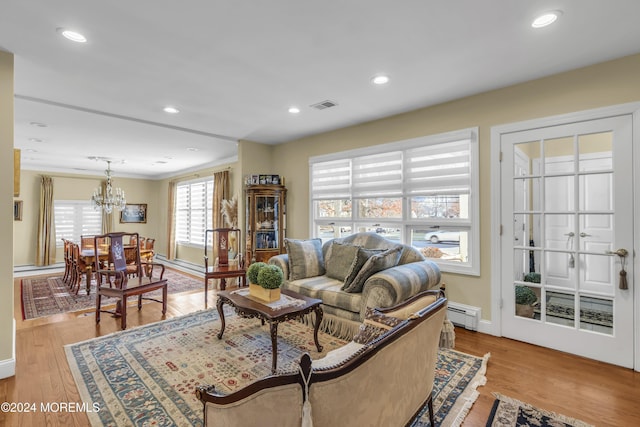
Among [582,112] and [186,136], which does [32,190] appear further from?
[582,112]

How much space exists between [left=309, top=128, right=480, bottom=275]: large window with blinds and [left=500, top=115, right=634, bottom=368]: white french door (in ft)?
1.23

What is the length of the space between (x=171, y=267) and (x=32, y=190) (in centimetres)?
387

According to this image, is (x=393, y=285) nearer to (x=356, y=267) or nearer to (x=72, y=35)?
(x=356, y=267)

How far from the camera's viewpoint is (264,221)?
511 cm

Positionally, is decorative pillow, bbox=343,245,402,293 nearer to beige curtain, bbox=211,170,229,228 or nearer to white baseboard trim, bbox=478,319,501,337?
white baseboard trim, bbox=478,319,501,337

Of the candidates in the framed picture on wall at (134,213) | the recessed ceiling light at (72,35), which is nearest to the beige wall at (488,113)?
the recessed ceiling light at (72,35)

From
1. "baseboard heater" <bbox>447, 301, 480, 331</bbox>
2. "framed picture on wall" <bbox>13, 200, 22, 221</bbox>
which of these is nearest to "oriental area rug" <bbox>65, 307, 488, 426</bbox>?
"baseboard heater" <bbox>447, 301, 480, 331</bbox>

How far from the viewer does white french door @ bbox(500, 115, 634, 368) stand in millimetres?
2520

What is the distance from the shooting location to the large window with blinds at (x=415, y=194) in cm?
337

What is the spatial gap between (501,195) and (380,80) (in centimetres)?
172

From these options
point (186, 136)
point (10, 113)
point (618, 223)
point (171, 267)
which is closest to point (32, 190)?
point (171, 267)

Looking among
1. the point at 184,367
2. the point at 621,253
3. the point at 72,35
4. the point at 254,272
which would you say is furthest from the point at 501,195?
the point at 72,35

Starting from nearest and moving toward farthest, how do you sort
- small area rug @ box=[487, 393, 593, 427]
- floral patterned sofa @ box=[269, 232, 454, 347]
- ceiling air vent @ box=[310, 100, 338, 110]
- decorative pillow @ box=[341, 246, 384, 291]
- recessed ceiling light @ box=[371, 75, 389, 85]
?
small area rug @ box=[487, 393, 593, 427] → floral patterned sofa @ box=[269, 232, 454, 347] → recessed ceiling light @ box=[371, 75, 389, 85] → decorative pillow @ box=[341, 246, 384, 291] → ceiling air vent @ box=[310, 100, 338, 110]

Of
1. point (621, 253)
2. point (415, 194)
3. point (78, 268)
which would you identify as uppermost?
point (415, 194)
